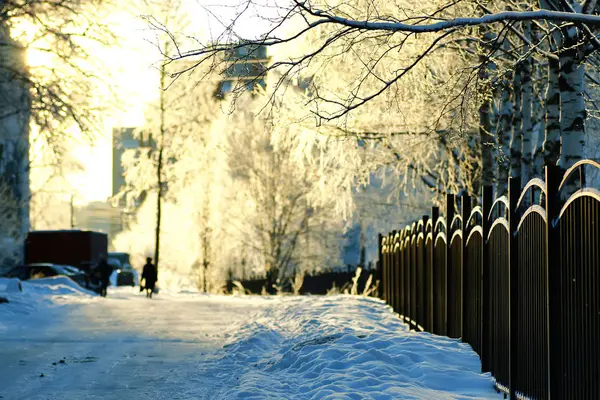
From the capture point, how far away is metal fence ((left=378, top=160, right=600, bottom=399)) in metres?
5.89

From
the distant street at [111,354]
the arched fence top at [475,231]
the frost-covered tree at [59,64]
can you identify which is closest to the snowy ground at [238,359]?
the distant street at [111,354]

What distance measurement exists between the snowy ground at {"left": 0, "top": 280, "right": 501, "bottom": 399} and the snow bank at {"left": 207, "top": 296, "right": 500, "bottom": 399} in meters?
0.02

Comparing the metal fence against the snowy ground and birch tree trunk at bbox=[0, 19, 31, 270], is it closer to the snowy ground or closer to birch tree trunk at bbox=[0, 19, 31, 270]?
the snowy ground

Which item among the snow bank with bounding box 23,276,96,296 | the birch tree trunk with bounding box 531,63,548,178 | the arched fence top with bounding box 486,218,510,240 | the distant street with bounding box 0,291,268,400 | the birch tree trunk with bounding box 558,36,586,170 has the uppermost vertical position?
the birch tree trunk with bounding box 531,63,548,178

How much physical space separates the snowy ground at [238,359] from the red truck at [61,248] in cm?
2649

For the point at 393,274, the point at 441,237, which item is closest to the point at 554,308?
the point at 441,237

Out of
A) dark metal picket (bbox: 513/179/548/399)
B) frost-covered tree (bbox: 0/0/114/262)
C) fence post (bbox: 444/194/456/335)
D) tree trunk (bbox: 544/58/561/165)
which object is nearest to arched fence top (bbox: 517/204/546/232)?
dark metal picket (bbox: 513/179/548/399)

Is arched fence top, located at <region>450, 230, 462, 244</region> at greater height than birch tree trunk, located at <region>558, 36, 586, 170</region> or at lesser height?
lesser

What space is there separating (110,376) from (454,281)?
473cm

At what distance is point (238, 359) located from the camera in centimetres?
1241

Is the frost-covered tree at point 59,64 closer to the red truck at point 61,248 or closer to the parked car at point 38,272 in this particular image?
the parked car at point 38,272

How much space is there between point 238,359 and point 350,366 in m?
2.90

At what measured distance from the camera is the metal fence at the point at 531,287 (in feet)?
19.3

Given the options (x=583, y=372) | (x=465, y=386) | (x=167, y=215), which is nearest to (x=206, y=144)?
(x=167, y=215)
